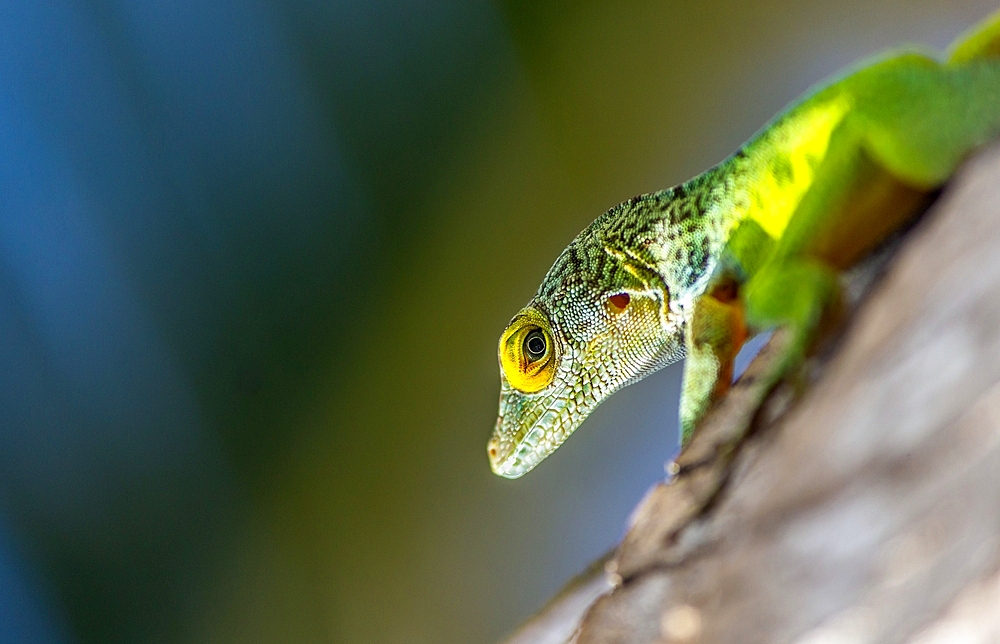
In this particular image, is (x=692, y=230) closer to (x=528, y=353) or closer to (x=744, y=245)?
(x=744, y=245)

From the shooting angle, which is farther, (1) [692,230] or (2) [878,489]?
(1) [692,230]

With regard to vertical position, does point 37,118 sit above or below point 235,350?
above

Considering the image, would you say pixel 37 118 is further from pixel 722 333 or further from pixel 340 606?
pixel 722 333

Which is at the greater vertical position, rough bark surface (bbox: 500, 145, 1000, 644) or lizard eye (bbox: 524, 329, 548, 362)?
lizard eye (bbox: 524, 329, 548, 362)

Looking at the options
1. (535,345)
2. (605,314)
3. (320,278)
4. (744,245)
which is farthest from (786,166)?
(320,278)

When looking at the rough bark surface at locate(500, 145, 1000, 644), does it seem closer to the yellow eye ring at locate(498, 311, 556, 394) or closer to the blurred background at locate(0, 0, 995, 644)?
the yellow eye ring at locate(498, 311, 556, 394)

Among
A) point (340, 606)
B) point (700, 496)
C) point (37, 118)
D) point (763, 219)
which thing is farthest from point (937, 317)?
point (340, 606)

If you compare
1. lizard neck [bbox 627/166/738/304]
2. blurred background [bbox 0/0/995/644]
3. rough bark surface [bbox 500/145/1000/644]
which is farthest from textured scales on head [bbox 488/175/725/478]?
blurred background [bbox 0/0/995/644]

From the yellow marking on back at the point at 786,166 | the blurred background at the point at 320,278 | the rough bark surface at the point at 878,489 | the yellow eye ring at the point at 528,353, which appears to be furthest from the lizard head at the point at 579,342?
the blurred background at the point at 320,278
